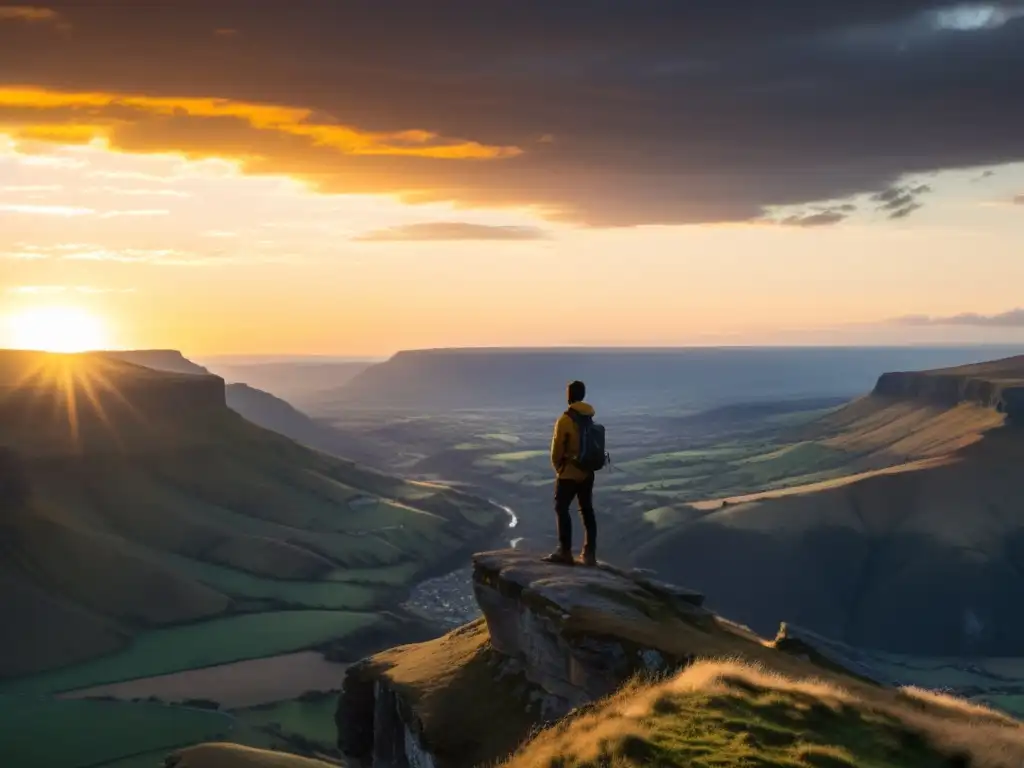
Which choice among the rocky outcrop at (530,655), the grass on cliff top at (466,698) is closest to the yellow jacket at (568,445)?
the rocky outcrop at (530,655)

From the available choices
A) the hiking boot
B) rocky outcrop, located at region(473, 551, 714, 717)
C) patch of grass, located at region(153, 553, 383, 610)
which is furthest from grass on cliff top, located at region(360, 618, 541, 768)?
patch of grass, located at region(153, 553, 383, 610)

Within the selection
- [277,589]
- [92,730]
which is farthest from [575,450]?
[277,589]

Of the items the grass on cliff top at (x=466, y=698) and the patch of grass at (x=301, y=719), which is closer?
the grass on cliff top at (x=466, y=698)

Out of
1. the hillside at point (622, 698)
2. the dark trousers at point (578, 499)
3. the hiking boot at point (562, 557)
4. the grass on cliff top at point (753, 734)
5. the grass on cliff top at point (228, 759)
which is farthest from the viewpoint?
the grass on cliff top at point (228, 759)

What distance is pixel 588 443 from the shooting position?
35375 millimetres

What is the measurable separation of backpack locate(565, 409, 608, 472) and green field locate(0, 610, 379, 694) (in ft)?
400

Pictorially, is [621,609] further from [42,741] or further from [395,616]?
[395,616]

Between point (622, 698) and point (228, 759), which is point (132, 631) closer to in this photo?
point (228, 759)

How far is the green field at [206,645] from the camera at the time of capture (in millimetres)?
141125

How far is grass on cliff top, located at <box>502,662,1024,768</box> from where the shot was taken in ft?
66.2

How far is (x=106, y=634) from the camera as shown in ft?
523

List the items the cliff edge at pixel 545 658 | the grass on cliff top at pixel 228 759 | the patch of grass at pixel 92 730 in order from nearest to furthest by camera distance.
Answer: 1. the cliff edge at pixel 545 658
2. the grass on cliff top at pixel 228 759
3. the patch of grass at pixel 92 730

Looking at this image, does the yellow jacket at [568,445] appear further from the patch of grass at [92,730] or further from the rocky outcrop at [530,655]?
the patch of grass at [92,730]

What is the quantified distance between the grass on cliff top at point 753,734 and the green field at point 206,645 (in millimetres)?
130632
